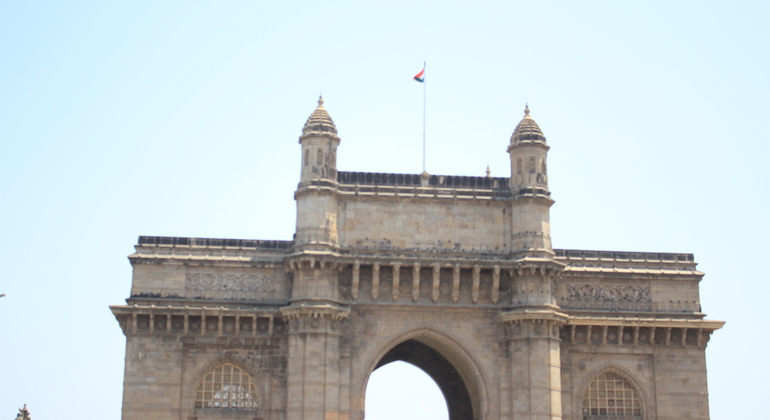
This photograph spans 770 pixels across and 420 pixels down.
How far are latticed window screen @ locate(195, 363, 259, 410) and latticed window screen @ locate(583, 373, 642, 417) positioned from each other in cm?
1340

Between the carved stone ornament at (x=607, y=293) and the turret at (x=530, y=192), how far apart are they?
248 centimetres

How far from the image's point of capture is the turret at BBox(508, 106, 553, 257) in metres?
42.9

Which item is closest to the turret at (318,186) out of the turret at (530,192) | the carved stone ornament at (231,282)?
the carved stone ornament at (231,282)

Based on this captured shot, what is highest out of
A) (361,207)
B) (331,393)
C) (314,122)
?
(314,122)

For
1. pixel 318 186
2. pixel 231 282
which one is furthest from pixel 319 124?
pixel 231 282

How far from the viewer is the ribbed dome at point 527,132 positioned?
4438 cm

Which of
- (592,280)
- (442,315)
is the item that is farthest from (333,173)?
(592,280)

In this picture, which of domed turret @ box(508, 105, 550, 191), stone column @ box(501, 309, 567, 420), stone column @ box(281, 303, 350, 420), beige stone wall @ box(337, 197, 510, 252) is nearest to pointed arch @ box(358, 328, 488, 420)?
stone column @ box(501, 309, 567, 420)

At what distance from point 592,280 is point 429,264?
7.36m

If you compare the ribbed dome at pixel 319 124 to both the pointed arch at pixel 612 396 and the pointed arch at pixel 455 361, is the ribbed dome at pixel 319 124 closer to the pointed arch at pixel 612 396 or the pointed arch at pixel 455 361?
the pointed arch at pixel 455 361

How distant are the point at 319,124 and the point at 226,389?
11.0 metres

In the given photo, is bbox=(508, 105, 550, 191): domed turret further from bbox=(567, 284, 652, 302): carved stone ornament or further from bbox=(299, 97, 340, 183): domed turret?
bbox=(299, 97, 340, 183): domed turret

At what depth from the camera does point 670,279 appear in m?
45.1

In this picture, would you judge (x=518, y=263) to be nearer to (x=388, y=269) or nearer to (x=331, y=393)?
(x=388, y=269)
